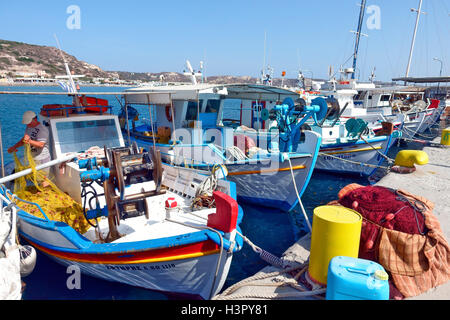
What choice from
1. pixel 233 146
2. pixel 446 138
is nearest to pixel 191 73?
pixel 233 146

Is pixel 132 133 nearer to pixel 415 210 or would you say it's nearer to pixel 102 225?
pixel 102 225

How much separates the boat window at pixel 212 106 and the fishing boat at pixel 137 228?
4.68 m

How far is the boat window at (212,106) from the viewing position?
10.6m

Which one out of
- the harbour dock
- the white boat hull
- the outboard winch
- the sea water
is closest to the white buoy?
the sea water

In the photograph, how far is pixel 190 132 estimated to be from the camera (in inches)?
A: 382

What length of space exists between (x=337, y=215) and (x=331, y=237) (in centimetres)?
33

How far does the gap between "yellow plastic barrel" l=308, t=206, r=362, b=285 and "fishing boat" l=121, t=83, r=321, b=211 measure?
147 inches

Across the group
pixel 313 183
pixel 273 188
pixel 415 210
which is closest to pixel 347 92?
pixel 313 183

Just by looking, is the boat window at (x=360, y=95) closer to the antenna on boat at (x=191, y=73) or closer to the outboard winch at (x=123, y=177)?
the antenna on boat at (x=191, y=73)

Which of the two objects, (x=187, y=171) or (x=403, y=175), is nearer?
(x=187, y=171)

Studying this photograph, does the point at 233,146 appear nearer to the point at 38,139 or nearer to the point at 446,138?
the point at 38,139

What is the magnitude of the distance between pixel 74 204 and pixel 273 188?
553cm

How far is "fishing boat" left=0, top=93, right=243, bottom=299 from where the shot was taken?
4.23 metres

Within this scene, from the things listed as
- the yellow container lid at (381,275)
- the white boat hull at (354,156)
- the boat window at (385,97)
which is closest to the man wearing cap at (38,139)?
the yellow container lid at (381,275)
